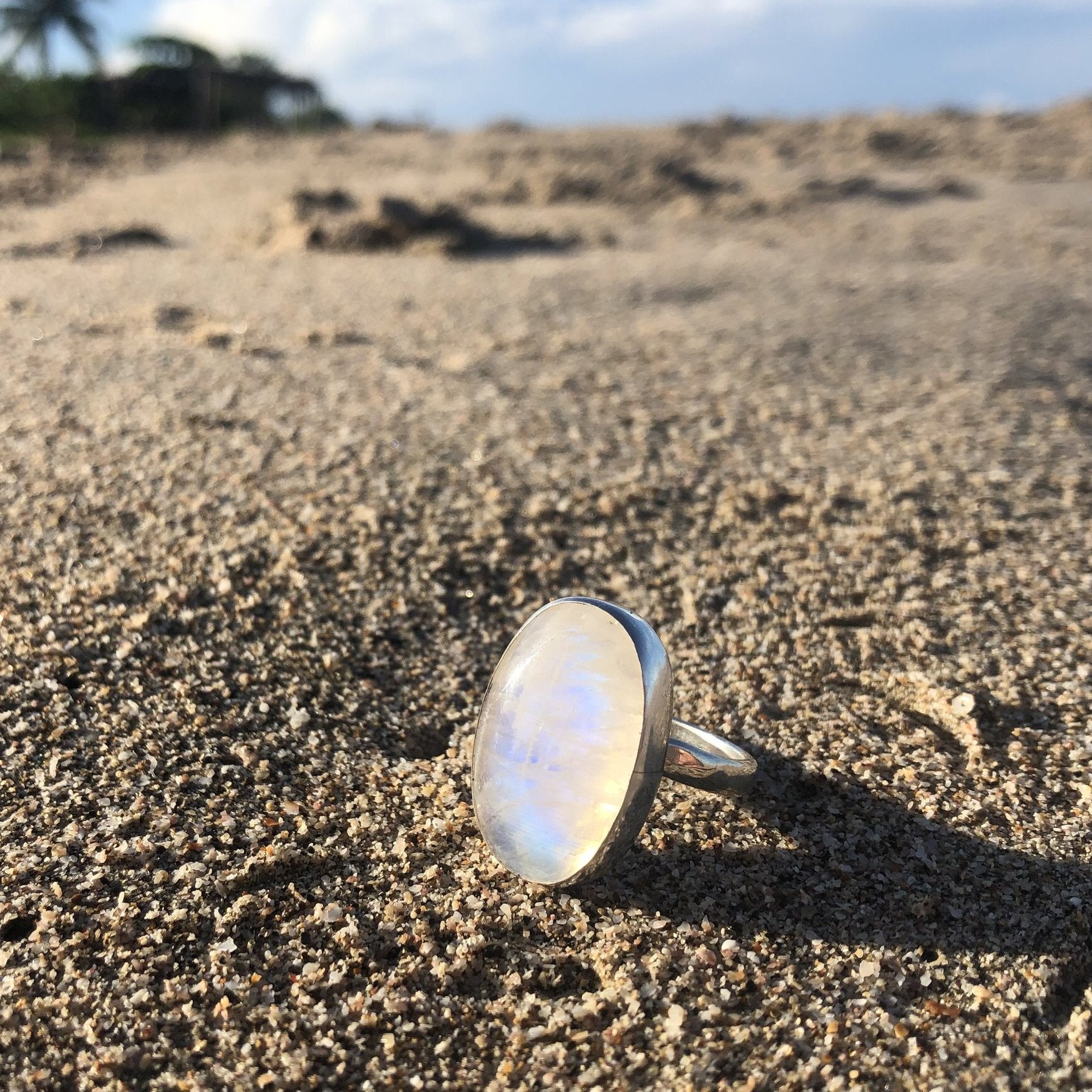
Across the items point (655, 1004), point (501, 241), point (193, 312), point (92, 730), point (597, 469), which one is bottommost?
point (655, 1004)

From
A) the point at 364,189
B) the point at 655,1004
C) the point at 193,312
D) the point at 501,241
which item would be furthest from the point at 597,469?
the point at 364,189

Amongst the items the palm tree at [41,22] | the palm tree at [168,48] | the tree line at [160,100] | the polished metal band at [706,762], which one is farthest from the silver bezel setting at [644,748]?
the palm tree at [41,22]

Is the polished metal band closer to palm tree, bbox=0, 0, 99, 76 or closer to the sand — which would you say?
the sand

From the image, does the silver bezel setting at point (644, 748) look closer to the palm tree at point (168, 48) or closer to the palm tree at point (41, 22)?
the palm tree at point (168, 48)

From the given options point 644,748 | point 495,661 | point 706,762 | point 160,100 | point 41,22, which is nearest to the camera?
point 644,748

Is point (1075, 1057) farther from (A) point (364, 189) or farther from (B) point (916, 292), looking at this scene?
(A) point (364, 189)

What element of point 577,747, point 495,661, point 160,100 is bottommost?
point 495,661

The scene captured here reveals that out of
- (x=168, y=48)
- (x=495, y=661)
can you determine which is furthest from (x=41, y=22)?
(x=495, y=661)

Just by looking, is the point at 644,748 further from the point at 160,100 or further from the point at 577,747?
the point at 160,100
